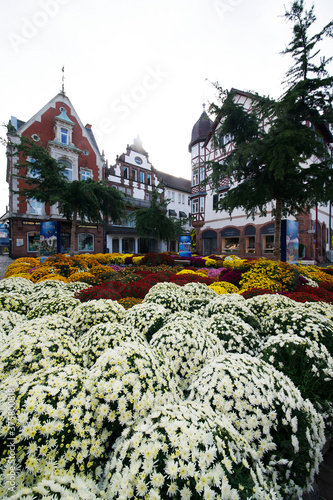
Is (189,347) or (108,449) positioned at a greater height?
(189,347)

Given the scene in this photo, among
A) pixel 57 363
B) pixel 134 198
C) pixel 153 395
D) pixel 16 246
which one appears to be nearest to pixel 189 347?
pixel 153 395

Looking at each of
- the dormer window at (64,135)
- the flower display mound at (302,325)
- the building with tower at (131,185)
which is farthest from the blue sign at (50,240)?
the dormer window at (64,135)

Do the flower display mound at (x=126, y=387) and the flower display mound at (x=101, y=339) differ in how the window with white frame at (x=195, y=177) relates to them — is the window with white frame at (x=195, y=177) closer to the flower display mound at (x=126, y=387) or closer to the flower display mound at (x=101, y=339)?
the flower display mound at (x=101, y=339)

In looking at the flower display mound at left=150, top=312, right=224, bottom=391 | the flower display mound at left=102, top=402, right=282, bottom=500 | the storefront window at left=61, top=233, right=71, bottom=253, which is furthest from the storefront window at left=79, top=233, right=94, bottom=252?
the flower display mound at left=102, top=402, right=282, bottom=500

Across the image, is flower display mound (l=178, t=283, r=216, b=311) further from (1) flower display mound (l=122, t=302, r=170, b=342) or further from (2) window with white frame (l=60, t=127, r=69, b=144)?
(2) window with white frame (l=60, t=127, r=69, b=144)

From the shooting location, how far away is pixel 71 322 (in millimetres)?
2887

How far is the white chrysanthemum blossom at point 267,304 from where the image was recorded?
3.63 meters

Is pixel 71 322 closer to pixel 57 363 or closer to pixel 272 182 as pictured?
pixel 57 363

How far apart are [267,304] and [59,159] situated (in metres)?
27.2

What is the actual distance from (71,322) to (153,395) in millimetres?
1800

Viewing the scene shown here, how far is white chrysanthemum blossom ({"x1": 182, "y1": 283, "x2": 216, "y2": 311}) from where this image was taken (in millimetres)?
4164

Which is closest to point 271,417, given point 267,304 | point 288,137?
point 267,304

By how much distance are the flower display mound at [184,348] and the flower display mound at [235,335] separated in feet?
0.88

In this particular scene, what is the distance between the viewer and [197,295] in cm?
444
